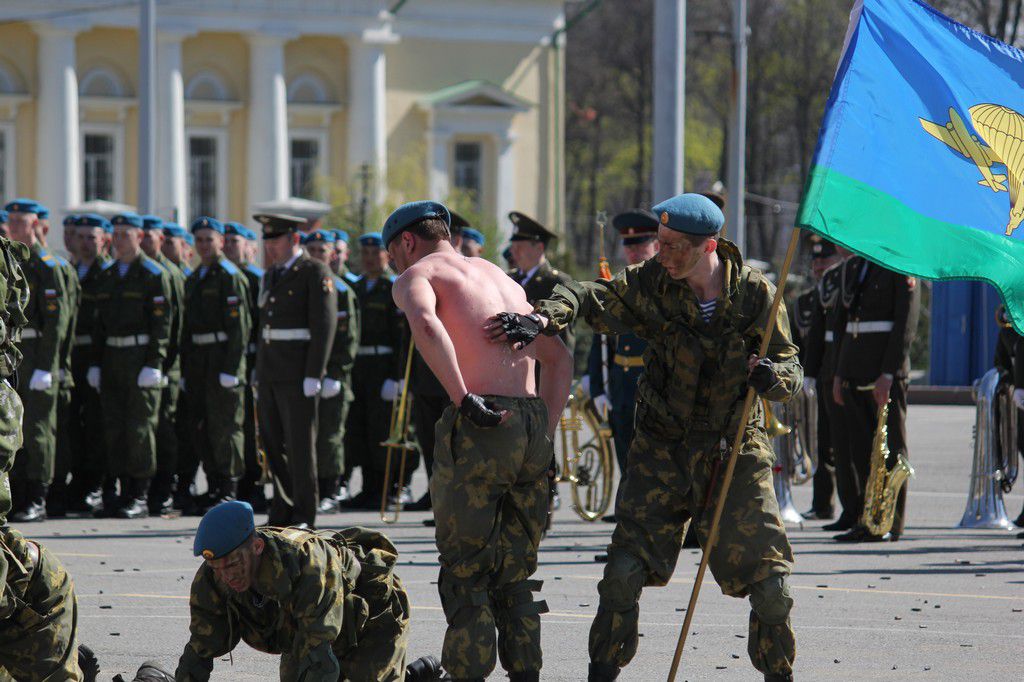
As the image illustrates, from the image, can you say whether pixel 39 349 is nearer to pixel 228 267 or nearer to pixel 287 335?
pixel 228 267

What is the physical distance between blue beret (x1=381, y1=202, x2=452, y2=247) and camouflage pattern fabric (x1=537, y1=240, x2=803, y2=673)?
64 cm

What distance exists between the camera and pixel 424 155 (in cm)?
4869

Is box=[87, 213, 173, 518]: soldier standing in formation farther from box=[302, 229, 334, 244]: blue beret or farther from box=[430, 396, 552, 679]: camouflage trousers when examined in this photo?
box=[430, 396, 552, 679]: camouflage trousers

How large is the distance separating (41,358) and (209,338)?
146cm

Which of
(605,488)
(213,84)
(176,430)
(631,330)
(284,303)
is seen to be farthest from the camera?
(213,84)

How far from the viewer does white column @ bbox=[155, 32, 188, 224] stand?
43.9 metres

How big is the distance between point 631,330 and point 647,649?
5.94ft

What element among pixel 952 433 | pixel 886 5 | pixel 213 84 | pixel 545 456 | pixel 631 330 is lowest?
pixel 952 433

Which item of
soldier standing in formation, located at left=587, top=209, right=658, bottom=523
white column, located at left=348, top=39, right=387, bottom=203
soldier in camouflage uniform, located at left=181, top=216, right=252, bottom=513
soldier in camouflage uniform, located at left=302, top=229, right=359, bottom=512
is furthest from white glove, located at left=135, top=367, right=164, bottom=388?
white column, located at left=348, top=39, right=387, bottom=203

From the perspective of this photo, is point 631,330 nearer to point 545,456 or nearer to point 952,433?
point 545,456

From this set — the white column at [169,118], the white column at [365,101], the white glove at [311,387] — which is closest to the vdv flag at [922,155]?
the white glove at [311,387]

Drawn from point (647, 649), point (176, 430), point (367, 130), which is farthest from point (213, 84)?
point (647, 649)

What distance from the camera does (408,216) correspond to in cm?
725

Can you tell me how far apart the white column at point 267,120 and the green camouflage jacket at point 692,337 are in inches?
1551
